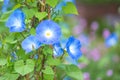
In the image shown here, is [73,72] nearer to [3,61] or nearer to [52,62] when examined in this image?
[52,62]

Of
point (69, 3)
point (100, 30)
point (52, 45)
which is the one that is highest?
point (69, 3)

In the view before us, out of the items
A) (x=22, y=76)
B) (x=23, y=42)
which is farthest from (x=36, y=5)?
(x=22, y=76)

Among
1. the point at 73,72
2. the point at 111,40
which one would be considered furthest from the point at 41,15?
the point at 111,40

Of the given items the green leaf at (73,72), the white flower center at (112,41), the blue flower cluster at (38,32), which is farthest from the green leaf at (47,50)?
the white flower center at (112,41)

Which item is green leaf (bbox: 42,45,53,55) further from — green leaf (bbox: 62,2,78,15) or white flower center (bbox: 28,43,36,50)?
green leaf (bbox: 62,2,78,15)

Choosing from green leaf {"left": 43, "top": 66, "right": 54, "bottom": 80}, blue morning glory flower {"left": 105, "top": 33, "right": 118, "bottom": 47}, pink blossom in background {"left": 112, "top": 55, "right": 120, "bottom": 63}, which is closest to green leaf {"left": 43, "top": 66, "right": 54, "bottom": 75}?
green leaf {"left": 43, "top": 66, "right": 54, "bottom": 80}

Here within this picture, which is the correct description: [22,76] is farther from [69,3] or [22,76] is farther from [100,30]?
[100,30]

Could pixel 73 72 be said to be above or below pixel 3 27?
below
